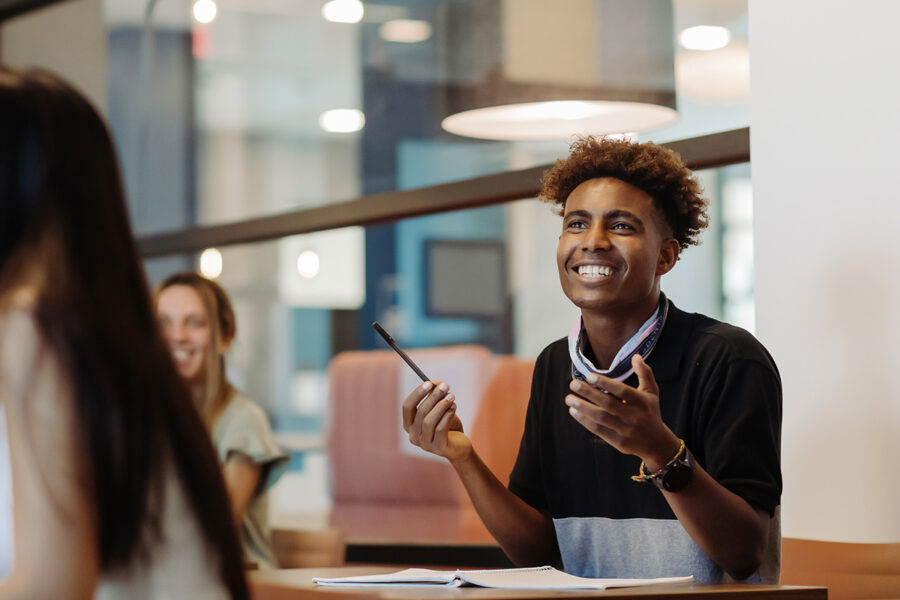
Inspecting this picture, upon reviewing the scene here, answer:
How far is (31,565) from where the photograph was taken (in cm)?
98

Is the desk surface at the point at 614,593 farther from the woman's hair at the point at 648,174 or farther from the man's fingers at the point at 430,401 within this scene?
the woman's hair at the point at 648,174

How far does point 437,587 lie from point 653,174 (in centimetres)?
92

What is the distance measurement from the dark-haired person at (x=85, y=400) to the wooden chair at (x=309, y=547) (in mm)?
1827

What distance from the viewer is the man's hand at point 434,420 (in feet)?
6.75

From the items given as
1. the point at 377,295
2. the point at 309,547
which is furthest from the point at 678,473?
the point at 377,295

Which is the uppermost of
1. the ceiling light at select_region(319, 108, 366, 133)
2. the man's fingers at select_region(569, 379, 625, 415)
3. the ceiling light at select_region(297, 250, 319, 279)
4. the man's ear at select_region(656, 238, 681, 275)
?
the ceiling light at select_region(319, 108, 366, 133)

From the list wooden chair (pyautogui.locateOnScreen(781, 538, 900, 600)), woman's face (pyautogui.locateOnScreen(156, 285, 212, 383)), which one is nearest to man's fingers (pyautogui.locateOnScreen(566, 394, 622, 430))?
wooden chair (pyautogui.locateOnScreen(781, 538, 900, 600))

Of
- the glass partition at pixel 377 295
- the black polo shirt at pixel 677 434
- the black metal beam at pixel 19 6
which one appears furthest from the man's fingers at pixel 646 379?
the black metal beam at pixel 19 6

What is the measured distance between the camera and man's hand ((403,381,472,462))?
6.75ft

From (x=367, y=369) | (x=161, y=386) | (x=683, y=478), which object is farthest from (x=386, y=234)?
(x=161, y=386)

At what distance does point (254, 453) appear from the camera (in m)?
3.35

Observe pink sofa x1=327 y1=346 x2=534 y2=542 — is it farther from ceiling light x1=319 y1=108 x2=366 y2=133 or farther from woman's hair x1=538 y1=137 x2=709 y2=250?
woman's hair x1=538 y1=137 x2=709 y2=250

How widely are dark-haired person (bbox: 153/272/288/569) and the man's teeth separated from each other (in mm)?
1423

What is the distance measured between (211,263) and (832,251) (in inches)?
112
